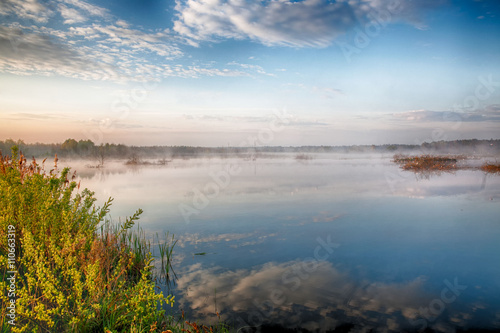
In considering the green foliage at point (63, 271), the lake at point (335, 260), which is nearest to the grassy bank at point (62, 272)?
the green foliage at point (63, 271)

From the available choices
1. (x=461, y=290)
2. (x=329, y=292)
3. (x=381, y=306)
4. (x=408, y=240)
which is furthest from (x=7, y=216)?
(x=408, y=240)

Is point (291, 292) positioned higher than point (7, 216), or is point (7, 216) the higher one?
point (7, 216)

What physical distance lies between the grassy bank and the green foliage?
0.01 meters

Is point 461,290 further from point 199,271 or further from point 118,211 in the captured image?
point 118,211

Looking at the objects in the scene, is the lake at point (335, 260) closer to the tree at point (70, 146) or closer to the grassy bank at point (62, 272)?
the grassy bank at point (62, 272)

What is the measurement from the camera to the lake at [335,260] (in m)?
6.58

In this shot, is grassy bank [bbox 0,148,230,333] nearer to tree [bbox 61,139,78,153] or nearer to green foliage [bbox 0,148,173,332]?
green foliage [bbox 0,148,173,332]

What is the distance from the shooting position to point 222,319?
639cm

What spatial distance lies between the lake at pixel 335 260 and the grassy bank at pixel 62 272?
4.87 feet

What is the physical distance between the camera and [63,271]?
555 centimetres

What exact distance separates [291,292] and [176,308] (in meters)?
2.85

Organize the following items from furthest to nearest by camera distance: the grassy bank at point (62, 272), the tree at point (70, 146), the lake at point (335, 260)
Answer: the tree at point (70, 146) → the lake at point (335, 260) → the grassy bank at point (62, 272)

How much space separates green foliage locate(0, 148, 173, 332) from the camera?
447cm

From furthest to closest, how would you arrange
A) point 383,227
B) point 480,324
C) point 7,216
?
point 383,227, point 7,216, point 480,324
